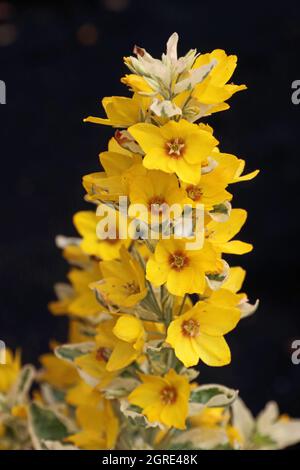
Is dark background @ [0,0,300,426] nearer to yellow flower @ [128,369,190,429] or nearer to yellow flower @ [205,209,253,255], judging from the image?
yellow flower @ [128,369,190,429]

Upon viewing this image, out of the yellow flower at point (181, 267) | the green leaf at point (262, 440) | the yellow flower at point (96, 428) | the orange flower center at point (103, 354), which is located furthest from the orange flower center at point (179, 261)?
the green leaf at point (262, 440)

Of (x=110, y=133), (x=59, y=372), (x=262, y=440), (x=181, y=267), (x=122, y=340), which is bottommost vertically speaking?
(x=262, y=440)

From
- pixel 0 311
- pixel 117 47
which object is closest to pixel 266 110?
pixel 117 47

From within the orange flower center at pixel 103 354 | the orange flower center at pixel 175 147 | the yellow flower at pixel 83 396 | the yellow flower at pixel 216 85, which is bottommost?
the yellow flower at pixel 83 396

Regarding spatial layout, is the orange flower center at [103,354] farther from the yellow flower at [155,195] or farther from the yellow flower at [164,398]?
the yellow flower at [155,195]

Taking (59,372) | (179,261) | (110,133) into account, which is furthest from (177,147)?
(110,133)

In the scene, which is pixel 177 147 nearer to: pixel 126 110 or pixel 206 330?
pixel 126 110

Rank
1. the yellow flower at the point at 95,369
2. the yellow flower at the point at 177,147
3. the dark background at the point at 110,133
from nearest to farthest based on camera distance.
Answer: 1. the yellow flower at the point at 177,147
2. the yellow flower at the point at 95,369
3. the dark background at the point at 110,133

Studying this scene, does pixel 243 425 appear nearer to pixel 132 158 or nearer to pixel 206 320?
pixel 206 320

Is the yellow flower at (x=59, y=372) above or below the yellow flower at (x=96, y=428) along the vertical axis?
above
